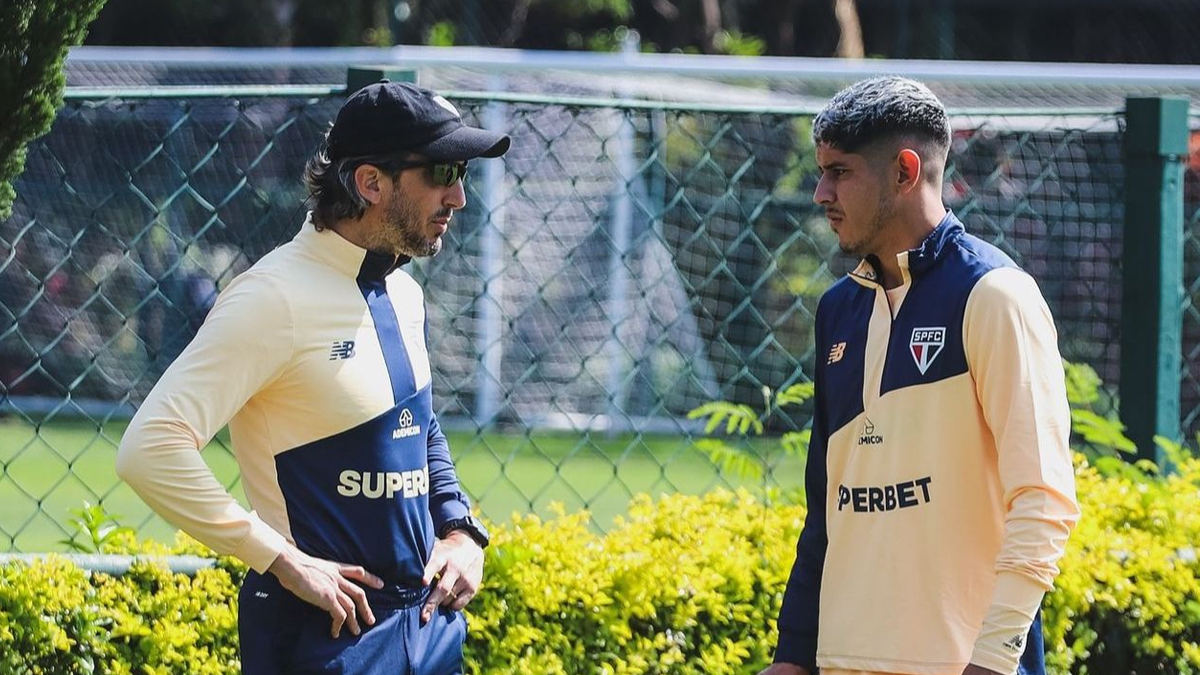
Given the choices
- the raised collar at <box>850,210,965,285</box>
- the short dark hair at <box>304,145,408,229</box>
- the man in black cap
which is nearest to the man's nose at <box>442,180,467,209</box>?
the man in black cap

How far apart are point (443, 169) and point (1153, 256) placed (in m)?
2.40

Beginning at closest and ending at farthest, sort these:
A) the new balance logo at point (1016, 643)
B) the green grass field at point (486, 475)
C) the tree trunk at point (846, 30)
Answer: the new balance logo at point (1016, 643) < the green grass field at point (486, 475) < the tree trunk at point (846, 30)

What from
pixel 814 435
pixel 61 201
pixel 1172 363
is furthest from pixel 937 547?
pixel 61 201

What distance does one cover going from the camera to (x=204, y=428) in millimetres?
2840

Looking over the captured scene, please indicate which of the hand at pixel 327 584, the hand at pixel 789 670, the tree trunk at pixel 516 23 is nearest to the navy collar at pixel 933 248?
the hand at pixel 789 670

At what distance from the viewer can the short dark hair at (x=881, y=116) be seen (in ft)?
9.64

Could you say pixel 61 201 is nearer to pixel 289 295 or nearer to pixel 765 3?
pixel 289 295

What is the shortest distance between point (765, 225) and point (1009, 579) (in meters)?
9.44

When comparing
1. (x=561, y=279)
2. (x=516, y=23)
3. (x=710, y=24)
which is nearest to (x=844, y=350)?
(x=561, y=279)

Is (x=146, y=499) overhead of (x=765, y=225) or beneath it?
overhead

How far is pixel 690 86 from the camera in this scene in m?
13.4

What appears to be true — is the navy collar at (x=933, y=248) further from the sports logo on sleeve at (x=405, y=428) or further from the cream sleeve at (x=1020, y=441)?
the sports logo on sleeve at (x=405, y=428)

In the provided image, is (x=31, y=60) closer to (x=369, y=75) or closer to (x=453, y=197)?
(x=453, y=197)

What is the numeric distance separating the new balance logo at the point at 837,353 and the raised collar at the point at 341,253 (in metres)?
0.88
